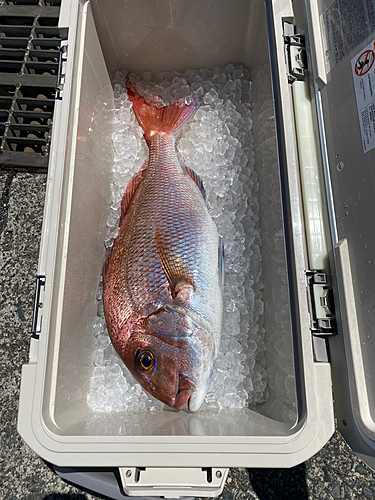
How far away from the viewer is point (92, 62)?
1271 mm

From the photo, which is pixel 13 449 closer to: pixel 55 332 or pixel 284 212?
pixel 55 332

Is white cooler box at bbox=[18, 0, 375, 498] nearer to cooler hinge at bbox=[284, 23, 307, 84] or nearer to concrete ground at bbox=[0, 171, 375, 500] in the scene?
cooler hinge at bbox=[284, 23, 307, 84]

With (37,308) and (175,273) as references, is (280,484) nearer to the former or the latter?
(175,273)

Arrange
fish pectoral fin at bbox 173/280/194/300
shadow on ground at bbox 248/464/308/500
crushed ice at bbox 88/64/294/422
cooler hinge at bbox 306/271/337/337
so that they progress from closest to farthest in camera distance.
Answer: cooler hinge at bbox 306/271/337/337 < fish pectoral fin at bbox 173/280/194/300 < crushed ice at bbox 88/64/294/422 < shadow on ground at bbox 248/464/308/500

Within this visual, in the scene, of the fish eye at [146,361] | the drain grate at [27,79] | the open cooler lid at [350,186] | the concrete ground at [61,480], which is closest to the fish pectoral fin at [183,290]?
the fish eye at [146,361]

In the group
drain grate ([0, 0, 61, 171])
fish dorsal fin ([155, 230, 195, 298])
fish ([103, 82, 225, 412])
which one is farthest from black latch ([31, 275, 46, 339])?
drain grate ([0, 0, 61, 171])

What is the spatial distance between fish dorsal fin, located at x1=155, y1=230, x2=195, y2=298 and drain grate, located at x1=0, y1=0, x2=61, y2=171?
0.90 metres

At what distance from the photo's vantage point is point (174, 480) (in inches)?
30.7

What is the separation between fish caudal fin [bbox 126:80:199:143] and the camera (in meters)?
1.32

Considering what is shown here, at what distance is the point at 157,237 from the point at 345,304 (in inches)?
22.8

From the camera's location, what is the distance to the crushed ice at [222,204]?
3.74 feet

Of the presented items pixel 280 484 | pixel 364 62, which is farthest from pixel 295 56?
pixel 280 484

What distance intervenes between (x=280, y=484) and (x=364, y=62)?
1.52 metres

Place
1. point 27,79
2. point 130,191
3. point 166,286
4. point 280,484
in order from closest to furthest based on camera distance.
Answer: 1. point 166,286
2. point 130,191
3. point 280,484
4. point 27,79
